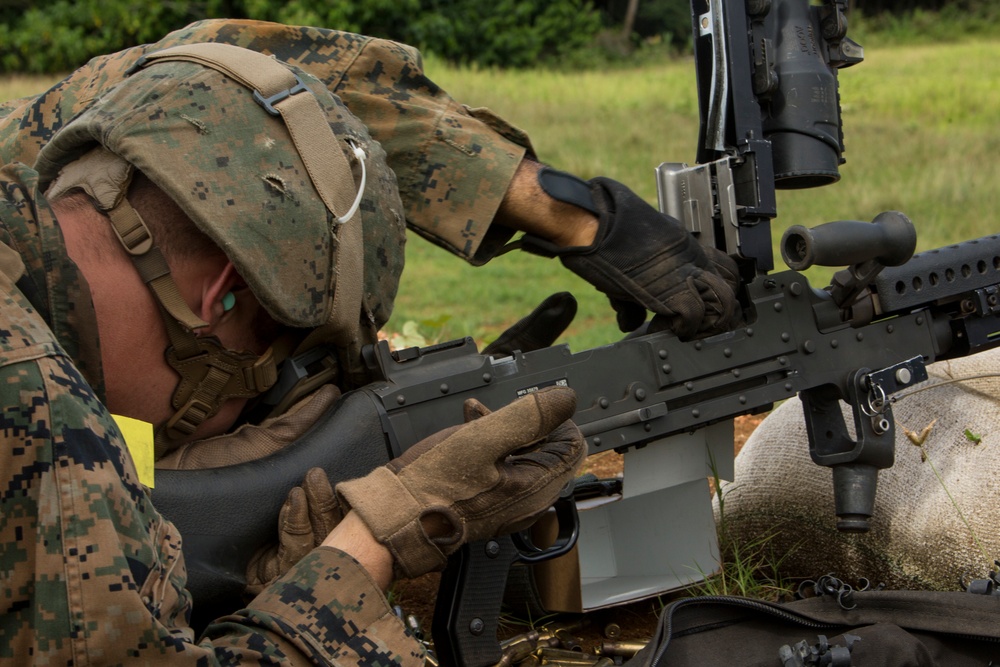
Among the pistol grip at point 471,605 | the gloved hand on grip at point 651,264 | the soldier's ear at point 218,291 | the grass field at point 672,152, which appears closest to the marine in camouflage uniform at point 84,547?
the soldier's ear at point 218,291

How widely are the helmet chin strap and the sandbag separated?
1.61 meters

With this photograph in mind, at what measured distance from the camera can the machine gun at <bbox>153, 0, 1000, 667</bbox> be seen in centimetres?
250

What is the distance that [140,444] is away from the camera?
197cm

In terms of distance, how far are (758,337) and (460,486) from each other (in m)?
1.17

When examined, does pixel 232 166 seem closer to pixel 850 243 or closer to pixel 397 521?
pixel 397 521

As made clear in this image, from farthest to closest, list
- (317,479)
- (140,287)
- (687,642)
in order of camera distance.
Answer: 1. (687,642)
2. (317,479)
3. (140,287)

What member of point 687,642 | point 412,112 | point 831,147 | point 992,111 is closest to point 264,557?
point 687,642

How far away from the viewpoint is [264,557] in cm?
223

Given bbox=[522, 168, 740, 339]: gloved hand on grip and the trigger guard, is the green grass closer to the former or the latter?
bbox=[522, 168, 740, 339]: gloved hand on grip

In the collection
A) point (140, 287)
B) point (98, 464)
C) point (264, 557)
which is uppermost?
point (140, 287)

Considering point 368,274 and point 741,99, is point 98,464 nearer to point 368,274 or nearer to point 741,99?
point 368,274

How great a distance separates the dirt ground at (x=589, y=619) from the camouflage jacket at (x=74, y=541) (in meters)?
1.23

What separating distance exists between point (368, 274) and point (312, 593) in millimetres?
886

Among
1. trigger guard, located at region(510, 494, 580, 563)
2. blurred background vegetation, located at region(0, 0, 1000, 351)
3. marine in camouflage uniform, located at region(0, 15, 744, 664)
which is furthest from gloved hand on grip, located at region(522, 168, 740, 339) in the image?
blurred background vegetation, located at region(0, 0, 1000, 351)
